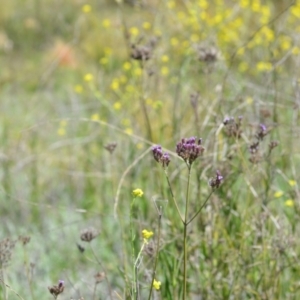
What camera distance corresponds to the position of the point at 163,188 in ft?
7.91

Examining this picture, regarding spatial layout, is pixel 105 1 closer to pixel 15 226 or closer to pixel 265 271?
pixel 15 226

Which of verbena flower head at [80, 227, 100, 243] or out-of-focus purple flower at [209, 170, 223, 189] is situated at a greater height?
verbena flower head at [80, 227, 100, 243]

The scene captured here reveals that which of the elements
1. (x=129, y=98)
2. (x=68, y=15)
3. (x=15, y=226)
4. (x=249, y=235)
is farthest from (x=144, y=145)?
(x=68, y=15)

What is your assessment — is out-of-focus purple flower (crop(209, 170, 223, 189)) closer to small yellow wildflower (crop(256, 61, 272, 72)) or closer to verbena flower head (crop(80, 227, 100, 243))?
verbena flower head (crop(80, 227, 100, 243))

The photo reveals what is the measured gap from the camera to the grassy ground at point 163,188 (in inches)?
77.1

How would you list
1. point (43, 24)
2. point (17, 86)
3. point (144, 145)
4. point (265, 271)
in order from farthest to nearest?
1. point (43, 24)
2. point (17, 86)
3. point (144, 145)
4. point (265, 271)

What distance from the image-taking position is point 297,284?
6.63 feet

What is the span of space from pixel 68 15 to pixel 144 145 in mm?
6203

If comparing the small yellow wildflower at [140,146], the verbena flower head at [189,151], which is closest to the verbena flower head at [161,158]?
the verbena flower head at [189,151]

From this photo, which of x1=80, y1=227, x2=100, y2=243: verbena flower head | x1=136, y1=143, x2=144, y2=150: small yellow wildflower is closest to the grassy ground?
x1=80, y1=227, x2=100, y2=243: verbena flower head

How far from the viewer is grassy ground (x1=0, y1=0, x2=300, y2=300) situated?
196 centimetres

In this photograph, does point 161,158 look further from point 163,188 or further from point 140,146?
point 140,146

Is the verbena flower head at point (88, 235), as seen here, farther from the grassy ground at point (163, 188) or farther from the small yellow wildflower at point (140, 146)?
the small yellow wildflower at point (140, 146)

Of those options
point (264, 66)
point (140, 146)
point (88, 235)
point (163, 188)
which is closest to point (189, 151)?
point (88, 235)
